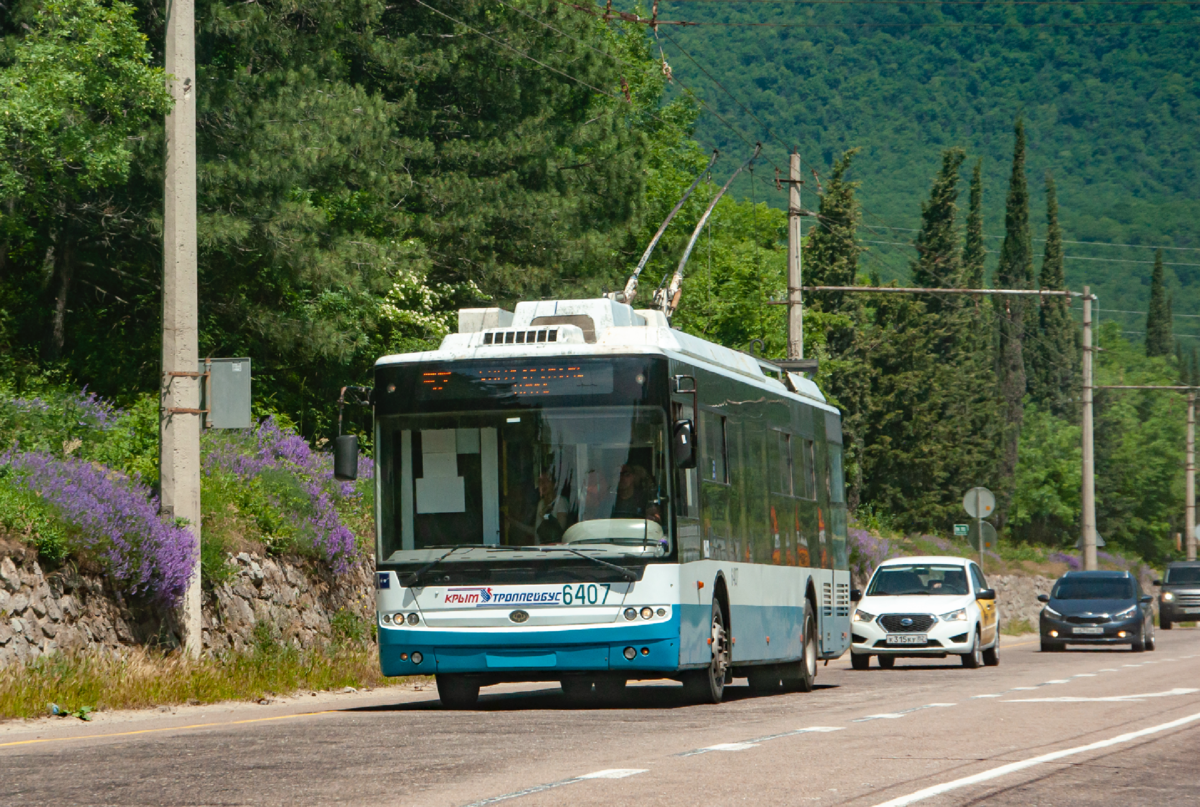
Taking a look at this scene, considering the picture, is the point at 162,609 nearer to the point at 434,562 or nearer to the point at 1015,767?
the point at 434,562

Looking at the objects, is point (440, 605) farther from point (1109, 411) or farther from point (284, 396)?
point (1109, 411)

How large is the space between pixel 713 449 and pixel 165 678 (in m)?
5.35

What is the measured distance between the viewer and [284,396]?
29578mm

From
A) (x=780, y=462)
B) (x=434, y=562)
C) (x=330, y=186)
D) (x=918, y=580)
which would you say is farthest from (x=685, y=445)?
(x=918, y=580)

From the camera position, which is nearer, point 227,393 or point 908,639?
point 227,393

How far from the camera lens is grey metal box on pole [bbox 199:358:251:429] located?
18266 mm

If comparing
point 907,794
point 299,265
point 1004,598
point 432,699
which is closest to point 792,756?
point 907,794

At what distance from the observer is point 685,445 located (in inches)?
587

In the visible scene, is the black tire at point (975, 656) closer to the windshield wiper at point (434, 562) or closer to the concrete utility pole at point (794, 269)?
the concrete utility pole at point (794, 269)

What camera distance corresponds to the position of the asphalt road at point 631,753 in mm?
9289

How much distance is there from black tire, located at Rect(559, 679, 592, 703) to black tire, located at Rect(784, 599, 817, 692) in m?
2.25

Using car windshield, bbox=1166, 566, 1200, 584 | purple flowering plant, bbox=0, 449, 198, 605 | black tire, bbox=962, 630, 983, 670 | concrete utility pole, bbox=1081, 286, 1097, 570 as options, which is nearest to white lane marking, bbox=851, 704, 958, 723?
purple flowering plant, bbox=0, 449, 198, 605

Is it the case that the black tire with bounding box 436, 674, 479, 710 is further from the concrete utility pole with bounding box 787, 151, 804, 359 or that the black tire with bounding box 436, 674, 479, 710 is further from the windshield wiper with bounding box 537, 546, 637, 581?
the concrete utility pole with bounding box 787, 151, 804, 359

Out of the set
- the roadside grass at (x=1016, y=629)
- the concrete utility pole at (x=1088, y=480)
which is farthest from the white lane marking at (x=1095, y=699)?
the concrete utility pole at (x=1088, y=480)
